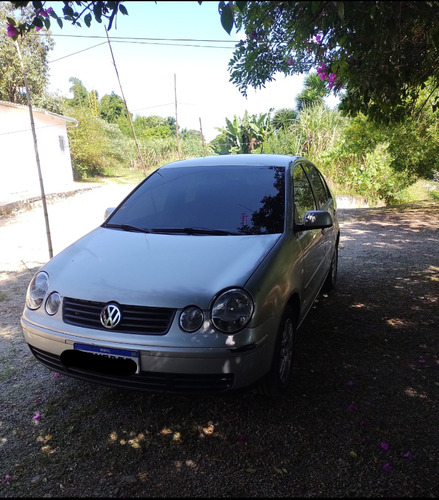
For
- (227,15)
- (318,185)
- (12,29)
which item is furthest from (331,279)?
(12,29)

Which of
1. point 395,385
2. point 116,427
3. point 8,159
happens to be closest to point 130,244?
point 116,427

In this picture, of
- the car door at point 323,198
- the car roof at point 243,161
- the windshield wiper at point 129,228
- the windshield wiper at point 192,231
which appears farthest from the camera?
the car door at point 323,198

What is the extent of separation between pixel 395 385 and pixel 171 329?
70.6 inches

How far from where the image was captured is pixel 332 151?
525 inches

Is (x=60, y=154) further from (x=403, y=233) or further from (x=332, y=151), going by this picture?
(x=403, y=233)

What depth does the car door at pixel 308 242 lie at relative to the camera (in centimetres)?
319

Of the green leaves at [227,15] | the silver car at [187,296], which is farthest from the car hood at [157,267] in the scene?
the green leaves at [227,15]

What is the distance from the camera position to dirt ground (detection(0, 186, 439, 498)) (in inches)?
82.0

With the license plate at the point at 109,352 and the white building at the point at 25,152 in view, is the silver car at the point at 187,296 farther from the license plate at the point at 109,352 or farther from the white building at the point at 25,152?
the white building at the point at 25,152

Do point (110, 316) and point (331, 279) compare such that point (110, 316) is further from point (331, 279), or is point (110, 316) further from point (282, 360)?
point (331, 279)

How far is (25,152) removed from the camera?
1633 cm

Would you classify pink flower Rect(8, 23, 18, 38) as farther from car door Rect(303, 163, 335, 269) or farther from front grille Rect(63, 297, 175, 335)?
Answer: car door Rect(303, 163, 335, 269)

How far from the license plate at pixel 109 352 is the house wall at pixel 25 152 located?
1460 centimetres

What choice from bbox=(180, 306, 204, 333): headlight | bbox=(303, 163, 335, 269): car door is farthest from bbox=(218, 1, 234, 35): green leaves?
bbox=(303, 163, 335, 269): car door
